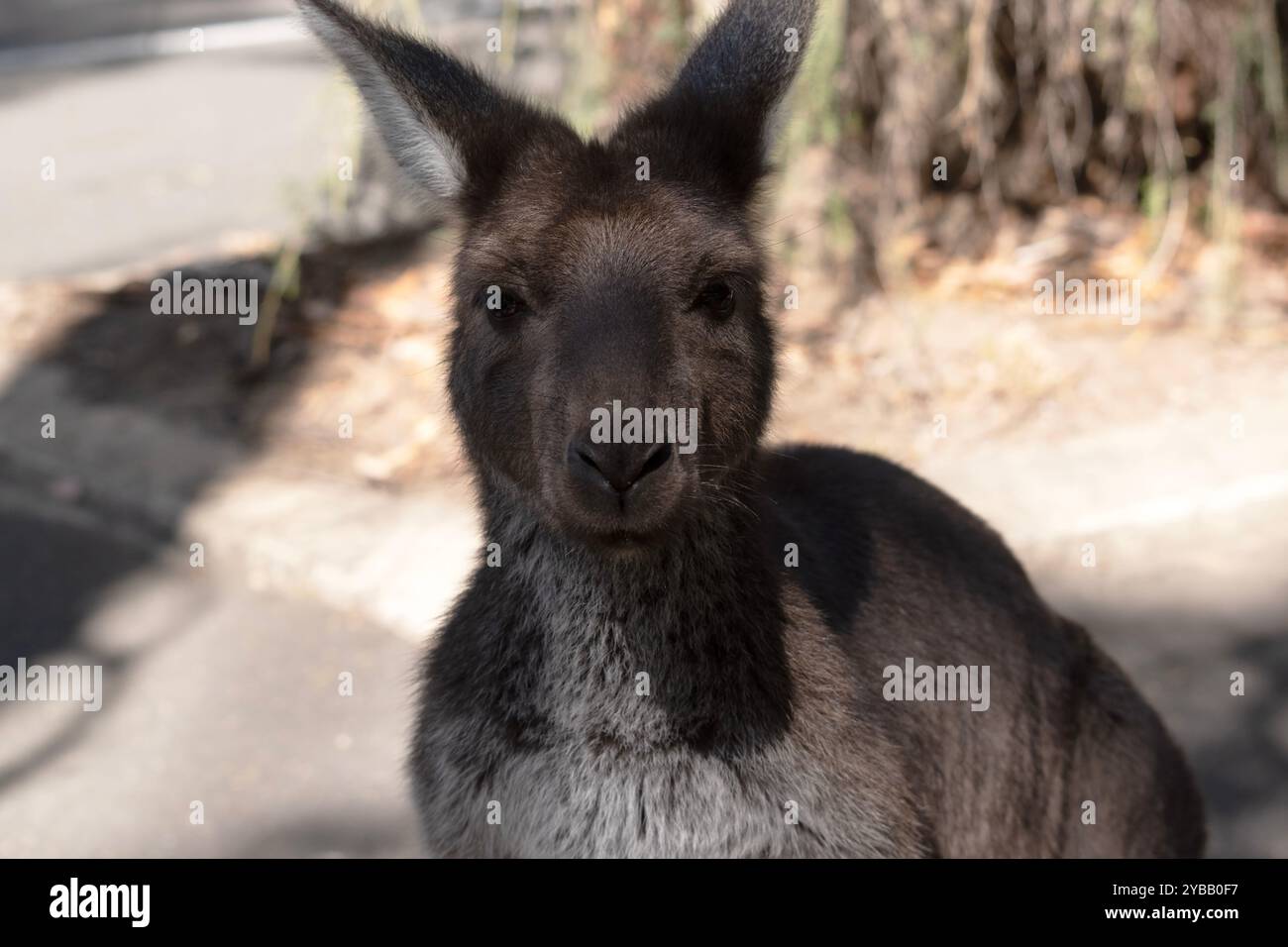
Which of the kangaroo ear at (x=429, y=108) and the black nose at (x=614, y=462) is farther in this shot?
the kangaroo ear at (x=429, y=108)

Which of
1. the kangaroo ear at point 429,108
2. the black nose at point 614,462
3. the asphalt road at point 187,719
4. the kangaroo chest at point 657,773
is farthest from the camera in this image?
the asphalt road at point 187,719

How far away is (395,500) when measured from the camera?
652 centimetres

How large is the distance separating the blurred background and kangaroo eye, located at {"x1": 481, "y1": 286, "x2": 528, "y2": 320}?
1469 millimetres

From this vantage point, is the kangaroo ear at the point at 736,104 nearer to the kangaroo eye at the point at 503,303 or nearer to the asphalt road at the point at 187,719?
the kangaroo eye at the point at 503,303

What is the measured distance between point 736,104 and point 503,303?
806mm

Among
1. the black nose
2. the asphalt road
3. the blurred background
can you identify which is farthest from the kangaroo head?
the asphalt road

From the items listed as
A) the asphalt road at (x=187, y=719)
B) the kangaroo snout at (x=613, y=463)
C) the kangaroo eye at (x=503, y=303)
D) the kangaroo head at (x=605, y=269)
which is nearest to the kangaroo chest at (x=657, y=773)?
the kangaroo head at (x=605, y=269)

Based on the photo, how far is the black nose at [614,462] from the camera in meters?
2.95

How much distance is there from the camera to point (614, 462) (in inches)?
116

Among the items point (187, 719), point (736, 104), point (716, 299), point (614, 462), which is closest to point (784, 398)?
point (187, 719)

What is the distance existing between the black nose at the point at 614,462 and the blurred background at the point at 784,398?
1.93 metres

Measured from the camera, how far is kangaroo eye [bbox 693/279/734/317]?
334cm
